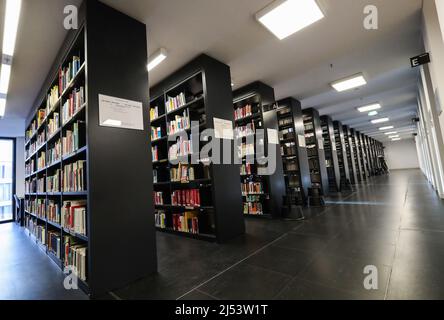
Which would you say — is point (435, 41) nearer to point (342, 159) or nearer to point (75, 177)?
point (75, 177)

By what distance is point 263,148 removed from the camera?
4.36 metres

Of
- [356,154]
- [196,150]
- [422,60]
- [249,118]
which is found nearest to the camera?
[422,60]

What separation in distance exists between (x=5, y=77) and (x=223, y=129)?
12.3ft

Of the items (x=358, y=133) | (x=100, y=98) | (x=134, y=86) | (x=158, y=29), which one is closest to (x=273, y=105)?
(x=158, y=29)

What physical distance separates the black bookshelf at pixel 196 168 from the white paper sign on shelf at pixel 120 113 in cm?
122

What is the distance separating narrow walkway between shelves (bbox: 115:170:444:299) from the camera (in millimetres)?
1586

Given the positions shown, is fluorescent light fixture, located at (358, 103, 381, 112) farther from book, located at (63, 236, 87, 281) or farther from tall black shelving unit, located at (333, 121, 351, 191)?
book, located at (63, 236, 87, 281)

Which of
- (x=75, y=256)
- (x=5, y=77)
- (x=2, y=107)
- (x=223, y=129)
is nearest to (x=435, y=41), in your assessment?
(x=223, y=129)

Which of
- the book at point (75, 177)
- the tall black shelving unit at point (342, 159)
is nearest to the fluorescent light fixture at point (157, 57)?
the book at point (75, 177)

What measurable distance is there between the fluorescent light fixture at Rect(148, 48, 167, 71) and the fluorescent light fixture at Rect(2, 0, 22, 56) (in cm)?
147

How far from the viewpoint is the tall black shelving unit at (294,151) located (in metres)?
5.54

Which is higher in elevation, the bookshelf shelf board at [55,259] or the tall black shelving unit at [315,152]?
the tall black shelving unit at [315,152]

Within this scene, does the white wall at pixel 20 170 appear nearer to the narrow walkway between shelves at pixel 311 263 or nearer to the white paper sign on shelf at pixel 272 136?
the narrow walkway between shelves at pixel 311 263
